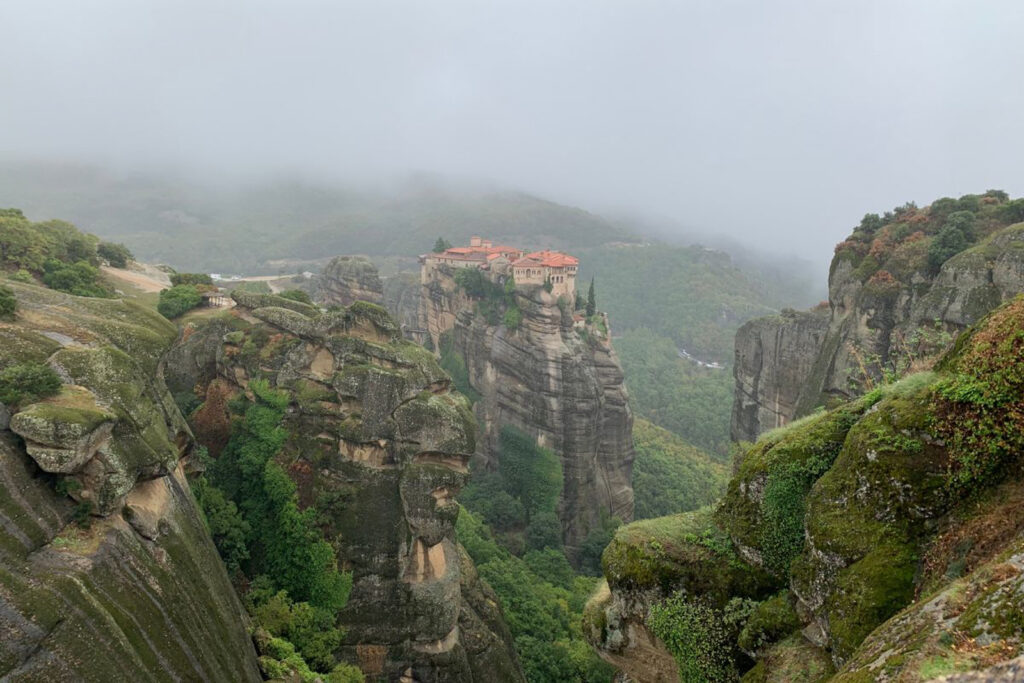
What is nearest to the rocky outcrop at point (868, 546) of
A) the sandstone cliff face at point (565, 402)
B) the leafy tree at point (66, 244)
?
the leafy tree at point (66, 244)

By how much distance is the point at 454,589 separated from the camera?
67.8 feet

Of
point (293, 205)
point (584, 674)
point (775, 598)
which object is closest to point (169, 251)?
point (293, 205)

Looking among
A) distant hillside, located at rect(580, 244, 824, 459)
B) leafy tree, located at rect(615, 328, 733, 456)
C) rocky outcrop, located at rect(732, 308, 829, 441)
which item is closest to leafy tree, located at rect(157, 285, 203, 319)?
rocky outcrop, located at rect(732, 308, 829, 441)

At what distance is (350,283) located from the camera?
193ft

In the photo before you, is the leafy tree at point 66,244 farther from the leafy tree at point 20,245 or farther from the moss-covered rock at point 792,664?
the moss-covered rock at point 792,664

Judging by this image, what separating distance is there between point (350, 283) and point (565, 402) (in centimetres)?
2723

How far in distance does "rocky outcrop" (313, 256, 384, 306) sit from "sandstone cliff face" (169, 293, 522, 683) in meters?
35.0

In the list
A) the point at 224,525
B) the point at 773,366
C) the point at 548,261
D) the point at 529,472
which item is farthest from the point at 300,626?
the point at 548,261

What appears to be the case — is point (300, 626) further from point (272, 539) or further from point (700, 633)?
point (700, 633)

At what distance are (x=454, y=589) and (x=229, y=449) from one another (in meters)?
9.85

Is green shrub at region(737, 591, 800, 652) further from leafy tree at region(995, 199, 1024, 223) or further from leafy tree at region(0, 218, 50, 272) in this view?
leafy tree at region(0, 218, 50, 272)

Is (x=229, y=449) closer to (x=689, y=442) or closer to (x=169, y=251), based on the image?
(x=689, y=442)

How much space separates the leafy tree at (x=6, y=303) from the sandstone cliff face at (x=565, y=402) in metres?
34.6

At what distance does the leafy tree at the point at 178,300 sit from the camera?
25531 mm
